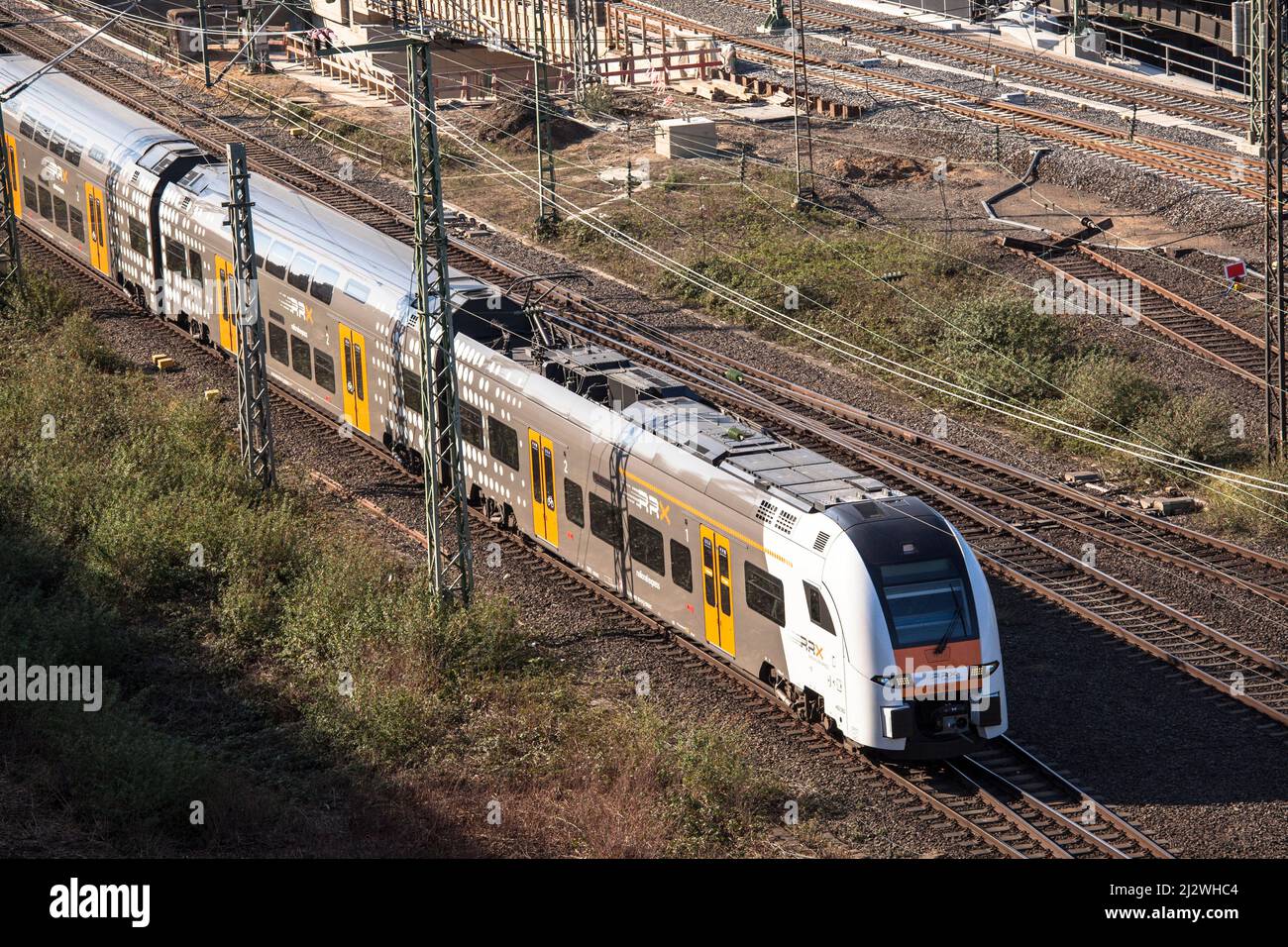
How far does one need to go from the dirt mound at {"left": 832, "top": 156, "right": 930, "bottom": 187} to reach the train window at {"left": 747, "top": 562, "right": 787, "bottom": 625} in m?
26.3

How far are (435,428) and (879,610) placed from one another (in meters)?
8.14

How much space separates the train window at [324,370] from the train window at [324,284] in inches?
43.9

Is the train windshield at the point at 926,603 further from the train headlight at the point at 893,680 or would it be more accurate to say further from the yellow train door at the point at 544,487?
the yellow train door at the point at 544,487

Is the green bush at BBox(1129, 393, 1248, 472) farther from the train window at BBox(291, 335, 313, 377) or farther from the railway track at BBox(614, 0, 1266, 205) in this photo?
the train window at BBox(291, 335, 313, 377)

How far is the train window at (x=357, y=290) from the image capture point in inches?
1123

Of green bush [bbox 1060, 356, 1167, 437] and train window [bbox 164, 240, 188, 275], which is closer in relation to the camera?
green bush [bbox 1060, 356, 1167, 437]

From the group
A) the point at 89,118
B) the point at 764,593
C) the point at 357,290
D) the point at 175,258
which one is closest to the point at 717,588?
the point at 764,593

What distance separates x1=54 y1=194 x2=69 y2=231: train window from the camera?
132 ft

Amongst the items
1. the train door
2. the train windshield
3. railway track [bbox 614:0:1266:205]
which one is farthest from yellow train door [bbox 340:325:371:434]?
railway track [bbox 614:0:1266:205]

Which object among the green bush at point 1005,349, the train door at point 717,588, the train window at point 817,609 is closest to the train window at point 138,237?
the green bush at point 1005,349

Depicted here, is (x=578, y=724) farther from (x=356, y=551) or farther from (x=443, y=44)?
(x=443, y=44)

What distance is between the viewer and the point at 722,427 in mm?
22344

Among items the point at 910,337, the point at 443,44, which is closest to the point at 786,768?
the point at 910,337

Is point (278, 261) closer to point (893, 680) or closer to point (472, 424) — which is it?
point (472, 424)
